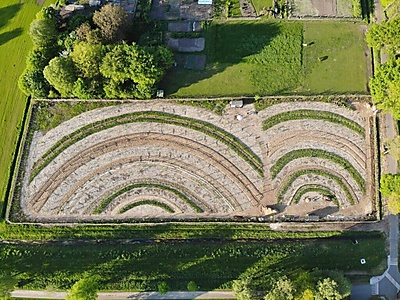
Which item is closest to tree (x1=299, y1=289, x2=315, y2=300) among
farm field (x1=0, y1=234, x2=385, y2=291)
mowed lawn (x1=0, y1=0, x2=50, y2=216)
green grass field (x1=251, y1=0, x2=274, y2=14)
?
farm field (x1=0, y1=234, x2=385, y2=291)

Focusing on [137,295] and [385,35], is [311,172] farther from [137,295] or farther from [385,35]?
[137,295]

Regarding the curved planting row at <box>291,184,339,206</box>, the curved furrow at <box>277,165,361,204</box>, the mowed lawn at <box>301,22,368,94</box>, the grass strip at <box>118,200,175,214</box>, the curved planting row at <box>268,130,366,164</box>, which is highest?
the mowed lawn at <box>301,22,368,94</box>

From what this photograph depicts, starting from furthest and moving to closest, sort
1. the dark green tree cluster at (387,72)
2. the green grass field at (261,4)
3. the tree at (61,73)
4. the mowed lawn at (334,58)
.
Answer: the green grass field at (261,4) → the mowed lawn at (334,58) → the tree at (61,73) → the dark green tree cluster at (387,72)

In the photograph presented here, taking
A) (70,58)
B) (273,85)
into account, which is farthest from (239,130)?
(70,58)

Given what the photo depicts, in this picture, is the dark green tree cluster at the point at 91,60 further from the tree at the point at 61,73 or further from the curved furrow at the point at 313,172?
the curved furrow at the point at 313,172

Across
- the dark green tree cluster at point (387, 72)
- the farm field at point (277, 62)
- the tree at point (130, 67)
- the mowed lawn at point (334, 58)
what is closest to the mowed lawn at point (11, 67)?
the tree at point (130, 67)

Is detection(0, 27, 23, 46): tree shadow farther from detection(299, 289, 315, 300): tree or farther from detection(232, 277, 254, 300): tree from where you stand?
detection(299, 289, 315, 300): tree
